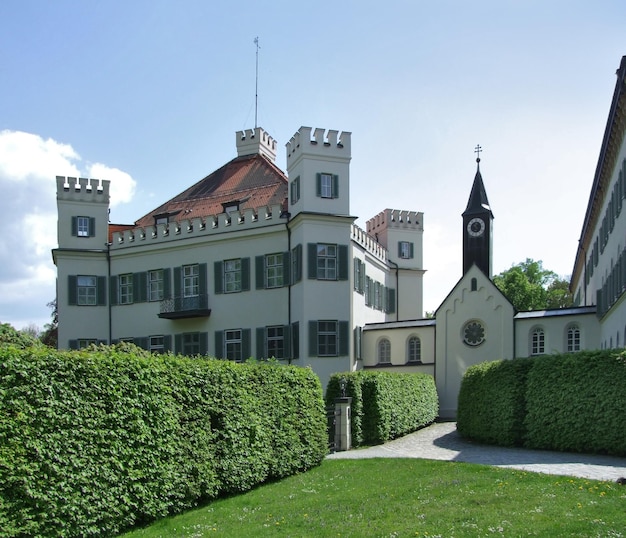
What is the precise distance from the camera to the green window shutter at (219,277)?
3369 centimetres

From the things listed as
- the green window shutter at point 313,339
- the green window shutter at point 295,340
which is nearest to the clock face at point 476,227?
the green window shutter at point 313,339

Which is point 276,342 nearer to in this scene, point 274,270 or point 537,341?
point 274,270

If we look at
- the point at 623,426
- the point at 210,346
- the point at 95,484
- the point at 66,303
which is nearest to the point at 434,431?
the point at 623,426

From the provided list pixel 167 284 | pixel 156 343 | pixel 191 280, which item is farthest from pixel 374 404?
pixel 156 343

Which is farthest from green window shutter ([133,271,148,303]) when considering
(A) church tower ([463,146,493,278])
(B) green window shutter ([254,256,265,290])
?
(A) church tower ([463,146,493,278])

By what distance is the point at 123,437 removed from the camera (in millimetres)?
11344

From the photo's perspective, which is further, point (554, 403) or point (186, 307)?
point (186, 307)

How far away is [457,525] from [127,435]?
5.40 metres

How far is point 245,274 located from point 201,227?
11.9ft

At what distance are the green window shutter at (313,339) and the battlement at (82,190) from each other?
15302 mm

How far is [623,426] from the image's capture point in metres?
15.7

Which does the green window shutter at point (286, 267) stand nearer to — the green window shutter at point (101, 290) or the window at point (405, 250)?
the green window shutter at point (101, 290)

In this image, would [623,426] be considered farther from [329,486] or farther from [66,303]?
[66,303]

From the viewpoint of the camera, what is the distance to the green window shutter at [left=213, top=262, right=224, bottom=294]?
33.7 m
